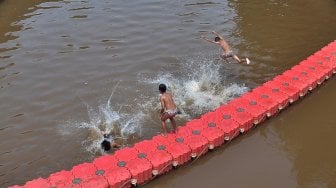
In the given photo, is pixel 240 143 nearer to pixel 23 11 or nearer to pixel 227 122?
pixel 227 122

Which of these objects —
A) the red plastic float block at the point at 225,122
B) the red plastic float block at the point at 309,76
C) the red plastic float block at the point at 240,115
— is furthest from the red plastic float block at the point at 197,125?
the red plastic float block at the point at 309,76

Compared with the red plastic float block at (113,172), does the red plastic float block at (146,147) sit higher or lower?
higher

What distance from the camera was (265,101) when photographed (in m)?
12.8

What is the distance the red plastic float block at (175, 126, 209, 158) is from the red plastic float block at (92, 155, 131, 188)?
1762 mm

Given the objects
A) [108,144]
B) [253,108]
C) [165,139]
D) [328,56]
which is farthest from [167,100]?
[328,56]

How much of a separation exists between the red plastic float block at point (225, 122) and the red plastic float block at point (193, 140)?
0.64 metres

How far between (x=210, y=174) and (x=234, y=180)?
634 millimetres

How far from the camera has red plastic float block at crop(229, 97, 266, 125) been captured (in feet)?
40.3

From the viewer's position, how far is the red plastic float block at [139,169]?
10156 mm

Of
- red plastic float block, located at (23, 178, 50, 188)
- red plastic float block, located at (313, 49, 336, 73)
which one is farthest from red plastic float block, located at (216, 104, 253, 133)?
red plastic float block, located at (23, 178, 50, 188)

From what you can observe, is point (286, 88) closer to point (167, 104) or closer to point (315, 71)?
point (315, 71)

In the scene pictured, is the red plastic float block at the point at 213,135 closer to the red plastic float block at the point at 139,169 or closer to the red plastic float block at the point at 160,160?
the red plastic float block at the point at 160,160

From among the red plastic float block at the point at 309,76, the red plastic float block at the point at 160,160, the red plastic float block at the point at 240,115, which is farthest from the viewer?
the red plastic float block at the point at 309,76

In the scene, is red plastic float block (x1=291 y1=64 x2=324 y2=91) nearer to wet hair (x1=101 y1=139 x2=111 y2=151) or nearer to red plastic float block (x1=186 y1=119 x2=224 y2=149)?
red plastic float block (x1=186 y1=119 x2=224 y2=149)
